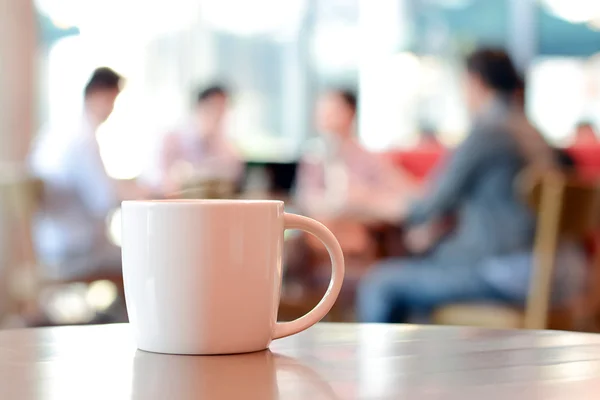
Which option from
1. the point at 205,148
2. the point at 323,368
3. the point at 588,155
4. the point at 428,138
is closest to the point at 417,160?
the point at 428,138

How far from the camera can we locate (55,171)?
3.00m

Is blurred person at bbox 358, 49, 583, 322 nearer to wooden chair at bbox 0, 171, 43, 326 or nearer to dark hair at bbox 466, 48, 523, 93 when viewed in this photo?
dark hair at bbox 466, 48, 523, 93

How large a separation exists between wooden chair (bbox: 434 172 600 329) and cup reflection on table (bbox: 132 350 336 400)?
1.41m

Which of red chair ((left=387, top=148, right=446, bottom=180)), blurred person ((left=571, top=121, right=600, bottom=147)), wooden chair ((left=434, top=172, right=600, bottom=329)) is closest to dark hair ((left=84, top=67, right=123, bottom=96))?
wooden chair ((left=434, top=172, right=600, bottom=329))

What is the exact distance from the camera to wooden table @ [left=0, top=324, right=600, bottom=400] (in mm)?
476

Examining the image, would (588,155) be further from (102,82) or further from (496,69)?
(102,82)

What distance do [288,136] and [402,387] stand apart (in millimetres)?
5775

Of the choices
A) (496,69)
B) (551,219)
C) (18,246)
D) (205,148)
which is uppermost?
(496,69)

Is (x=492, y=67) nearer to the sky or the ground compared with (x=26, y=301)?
nearer to the sky

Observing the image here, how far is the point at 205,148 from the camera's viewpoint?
4.28 m

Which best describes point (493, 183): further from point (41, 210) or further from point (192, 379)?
point (192, 379)

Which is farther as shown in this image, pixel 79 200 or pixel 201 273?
pixel 79 200

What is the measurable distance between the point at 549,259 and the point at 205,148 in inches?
98.8

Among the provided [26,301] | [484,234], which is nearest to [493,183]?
[484,234]
